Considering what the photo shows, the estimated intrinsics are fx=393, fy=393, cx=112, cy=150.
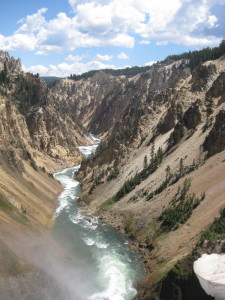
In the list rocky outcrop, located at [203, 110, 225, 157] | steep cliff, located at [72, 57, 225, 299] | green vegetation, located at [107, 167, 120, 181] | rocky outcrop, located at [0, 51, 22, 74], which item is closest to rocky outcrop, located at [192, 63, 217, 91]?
steep cliff, located at [72, 57, 225, 299]

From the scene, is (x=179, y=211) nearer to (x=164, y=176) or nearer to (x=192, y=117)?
(x=164, y=176)

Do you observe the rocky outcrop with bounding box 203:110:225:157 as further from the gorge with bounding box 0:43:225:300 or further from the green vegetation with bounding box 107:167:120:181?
the green vegetation with bounding box 107:167:120:181

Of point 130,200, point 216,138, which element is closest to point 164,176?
point 130,200

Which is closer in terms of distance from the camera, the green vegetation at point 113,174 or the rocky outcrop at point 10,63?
the green vegetation at point 113,174

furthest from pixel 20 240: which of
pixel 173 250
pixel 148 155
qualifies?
pixel 148 155

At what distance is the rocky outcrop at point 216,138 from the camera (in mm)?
59250

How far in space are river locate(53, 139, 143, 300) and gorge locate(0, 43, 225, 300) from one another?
0.15 meters

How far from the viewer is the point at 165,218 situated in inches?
1950

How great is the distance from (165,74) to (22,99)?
70.1 m

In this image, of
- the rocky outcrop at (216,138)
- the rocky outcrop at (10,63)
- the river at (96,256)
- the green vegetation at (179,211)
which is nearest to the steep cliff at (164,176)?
the green vegetation at (179,211)

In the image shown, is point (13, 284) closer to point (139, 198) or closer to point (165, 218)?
point (165, 218)

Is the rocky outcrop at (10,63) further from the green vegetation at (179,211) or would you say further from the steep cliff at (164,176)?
the green vegetation at (179,211)

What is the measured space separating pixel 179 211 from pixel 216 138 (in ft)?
55.2

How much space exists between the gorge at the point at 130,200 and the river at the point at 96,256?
153 millimetres
